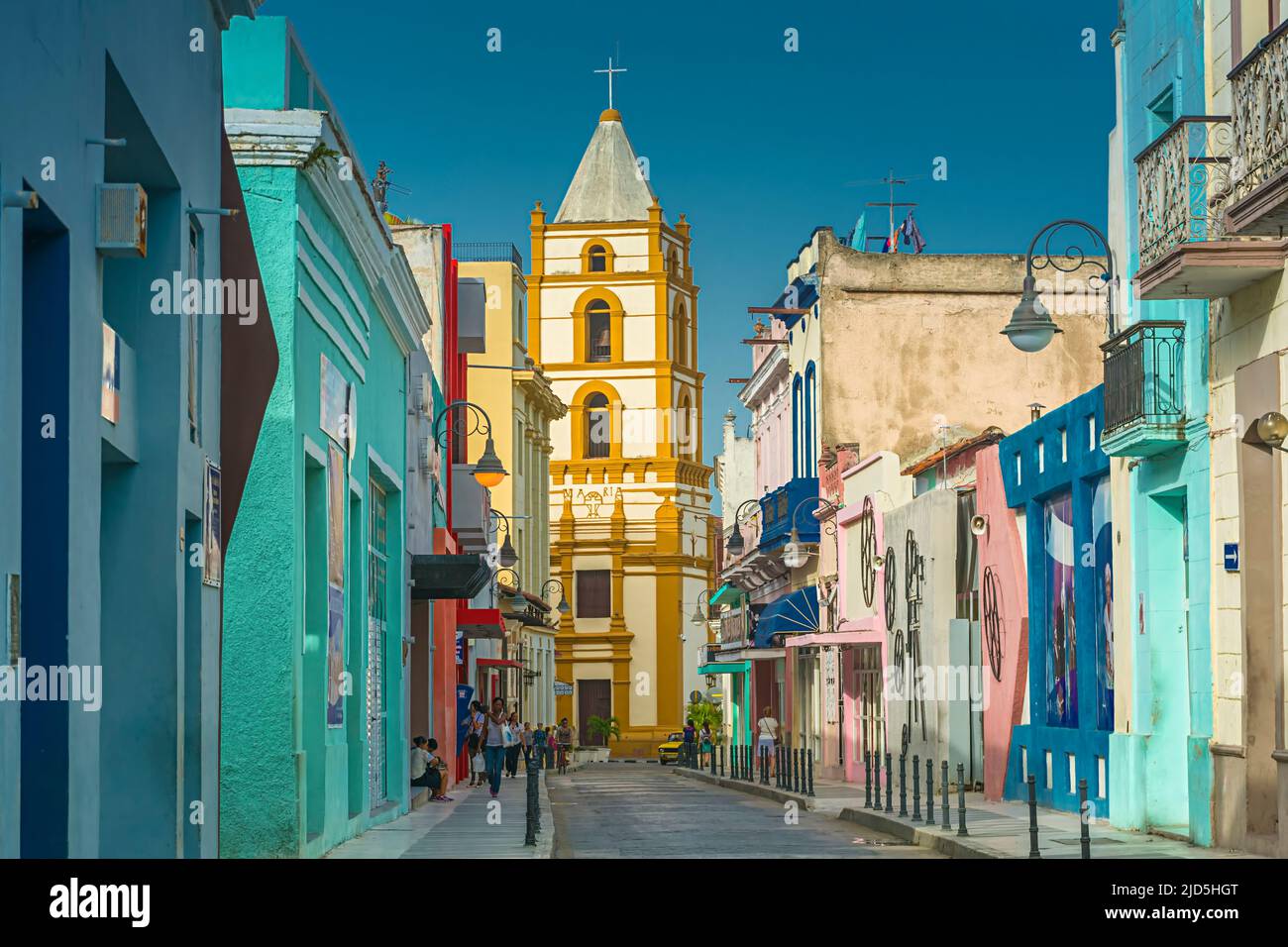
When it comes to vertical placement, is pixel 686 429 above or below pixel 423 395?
above

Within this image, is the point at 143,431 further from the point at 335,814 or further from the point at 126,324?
the point at 335,814

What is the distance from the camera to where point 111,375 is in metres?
12.1

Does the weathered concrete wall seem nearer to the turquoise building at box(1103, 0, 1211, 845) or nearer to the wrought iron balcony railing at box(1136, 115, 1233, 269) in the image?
the turquoise building at box(1103, 0, 1211, 845)

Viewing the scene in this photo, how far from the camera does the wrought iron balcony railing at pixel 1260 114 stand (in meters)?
14.9

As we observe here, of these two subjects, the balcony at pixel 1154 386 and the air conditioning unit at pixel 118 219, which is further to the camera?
the balcony at pixel 1154 386

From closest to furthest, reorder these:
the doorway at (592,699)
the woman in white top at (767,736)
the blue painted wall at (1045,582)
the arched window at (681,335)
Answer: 1. the blue painted wall at (1045,582)
2. the woman in white top at (767,736)
3. the doorway at (592,699)
4. the arched window at (681,335)

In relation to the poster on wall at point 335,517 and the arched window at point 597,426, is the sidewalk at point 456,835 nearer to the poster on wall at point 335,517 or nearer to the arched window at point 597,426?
the poster on wall at point 335,517

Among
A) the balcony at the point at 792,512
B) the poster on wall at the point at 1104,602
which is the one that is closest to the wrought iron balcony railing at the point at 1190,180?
the poster on wall at the point at 1104,602

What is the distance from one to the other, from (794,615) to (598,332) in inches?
1531

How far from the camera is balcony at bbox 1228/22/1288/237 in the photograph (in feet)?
48.4

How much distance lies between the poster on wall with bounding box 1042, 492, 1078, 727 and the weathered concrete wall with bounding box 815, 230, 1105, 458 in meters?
14.9

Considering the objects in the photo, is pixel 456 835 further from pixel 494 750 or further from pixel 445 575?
pixel 494 750

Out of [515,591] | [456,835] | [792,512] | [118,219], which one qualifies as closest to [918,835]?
[456,835]

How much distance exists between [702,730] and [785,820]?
39.7 meters
